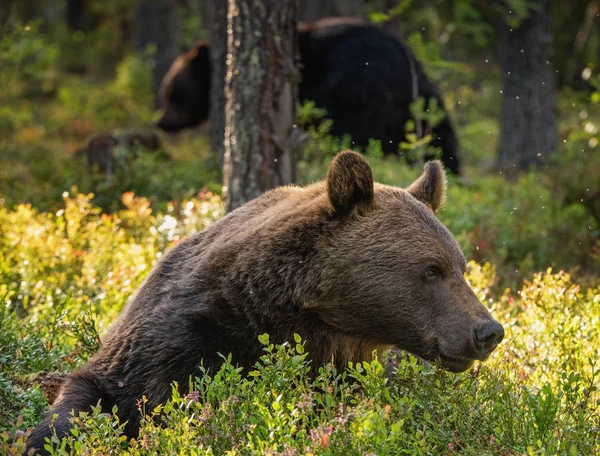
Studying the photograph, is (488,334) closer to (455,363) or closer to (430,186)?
(455,363)

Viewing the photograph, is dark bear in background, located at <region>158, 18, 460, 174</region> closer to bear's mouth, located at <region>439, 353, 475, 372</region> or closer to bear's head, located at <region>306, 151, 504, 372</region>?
bear's head, located at <region>306, 151, 504, 372</region>

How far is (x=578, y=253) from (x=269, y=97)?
12.7 feet

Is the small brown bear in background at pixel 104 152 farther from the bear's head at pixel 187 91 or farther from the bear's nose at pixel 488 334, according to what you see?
the bear's nose at pixel 488 334

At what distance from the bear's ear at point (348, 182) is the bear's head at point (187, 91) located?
12.9 metres

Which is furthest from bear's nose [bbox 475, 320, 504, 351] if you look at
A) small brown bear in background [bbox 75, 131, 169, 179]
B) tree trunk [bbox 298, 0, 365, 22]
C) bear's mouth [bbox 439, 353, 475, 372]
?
tree trunk [bbox 298, 0, 365, 22]

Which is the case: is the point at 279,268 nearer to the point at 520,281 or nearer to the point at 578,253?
the point at 520,281

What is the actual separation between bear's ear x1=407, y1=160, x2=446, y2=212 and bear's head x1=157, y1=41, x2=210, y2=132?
12494 millimetres

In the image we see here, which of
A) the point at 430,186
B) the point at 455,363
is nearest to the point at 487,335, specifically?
the point at 455,363

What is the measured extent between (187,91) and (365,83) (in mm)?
4986

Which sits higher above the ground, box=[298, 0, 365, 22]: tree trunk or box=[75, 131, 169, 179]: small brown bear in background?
box=[298, 0, 365, 22]: tree trunk

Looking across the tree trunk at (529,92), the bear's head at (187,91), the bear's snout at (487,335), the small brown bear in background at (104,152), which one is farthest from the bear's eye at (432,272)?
the bear's head at (187,91)

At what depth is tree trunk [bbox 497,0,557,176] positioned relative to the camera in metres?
16.7

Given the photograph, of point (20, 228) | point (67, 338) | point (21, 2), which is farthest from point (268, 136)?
point (21, 2)

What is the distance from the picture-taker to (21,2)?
33.4 m
